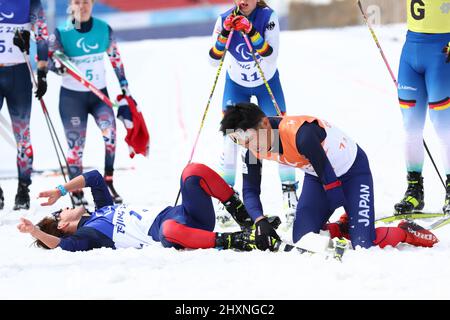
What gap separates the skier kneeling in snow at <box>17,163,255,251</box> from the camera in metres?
4.04

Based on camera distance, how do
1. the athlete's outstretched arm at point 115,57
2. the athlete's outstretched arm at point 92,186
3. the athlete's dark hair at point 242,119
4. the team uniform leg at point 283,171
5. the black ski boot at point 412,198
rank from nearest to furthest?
the athlete's dark hair at point 242,119 → the athlete's outstretched arm at point 92,186 → the black ski boot at point 412,198 → the team uniform leg at point 283,171 → the athlete's outstretched arm at point 115,57

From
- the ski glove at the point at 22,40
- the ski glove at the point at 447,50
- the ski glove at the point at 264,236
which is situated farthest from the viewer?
the ski glove at the point at 22,40

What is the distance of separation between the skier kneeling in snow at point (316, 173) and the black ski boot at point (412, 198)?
952 millimetres

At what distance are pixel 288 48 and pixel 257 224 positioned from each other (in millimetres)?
14850

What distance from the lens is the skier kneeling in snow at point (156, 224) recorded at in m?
4.04

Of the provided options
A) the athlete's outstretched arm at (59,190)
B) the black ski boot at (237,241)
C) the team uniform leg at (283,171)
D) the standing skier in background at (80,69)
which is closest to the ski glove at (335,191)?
the black ski boot at (237,241)

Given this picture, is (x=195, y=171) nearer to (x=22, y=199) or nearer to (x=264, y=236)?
(x=264, y=236)

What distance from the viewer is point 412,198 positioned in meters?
5.22

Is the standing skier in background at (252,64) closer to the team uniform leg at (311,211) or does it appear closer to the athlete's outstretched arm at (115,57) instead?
the team uniform leg at (311,211)

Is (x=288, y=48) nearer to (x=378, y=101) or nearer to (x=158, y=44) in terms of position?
(x=158, y=44)

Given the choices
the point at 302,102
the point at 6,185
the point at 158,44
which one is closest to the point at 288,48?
the point at 158,44

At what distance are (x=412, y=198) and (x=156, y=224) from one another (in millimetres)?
1993

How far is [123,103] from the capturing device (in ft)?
20.5

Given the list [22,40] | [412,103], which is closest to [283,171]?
[412,103]
